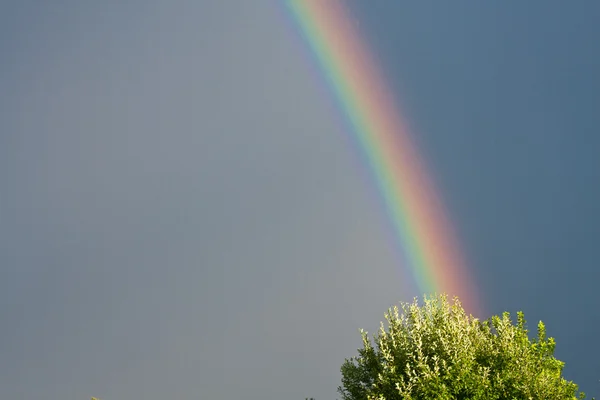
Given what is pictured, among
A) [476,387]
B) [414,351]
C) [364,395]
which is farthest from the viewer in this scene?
[364,395]

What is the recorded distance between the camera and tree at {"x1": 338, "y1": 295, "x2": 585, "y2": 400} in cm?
3431

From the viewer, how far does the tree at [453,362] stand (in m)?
34.3

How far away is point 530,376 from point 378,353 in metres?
9.10

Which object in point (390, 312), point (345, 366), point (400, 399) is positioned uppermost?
point (390, 312)

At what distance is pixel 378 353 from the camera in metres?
40.1

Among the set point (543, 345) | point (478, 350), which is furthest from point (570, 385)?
point (478, 350)

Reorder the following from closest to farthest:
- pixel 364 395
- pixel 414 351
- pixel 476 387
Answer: pixel 476 387 < pixel 414 351 < pixel 364 395

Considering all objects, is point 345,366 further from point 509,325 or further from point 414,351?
point 509,325

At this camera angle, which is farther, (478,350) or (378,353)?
(378,353)

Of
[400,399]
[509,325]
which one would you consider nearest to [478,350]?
[509,325]

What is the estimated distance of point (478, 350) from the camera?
1463 inches

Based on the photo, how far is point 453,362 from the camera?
34500 millimetres

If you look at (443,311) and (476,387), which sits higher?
(443,311)

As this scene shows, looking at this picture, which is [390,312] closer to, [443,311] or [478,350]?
[443,311]
